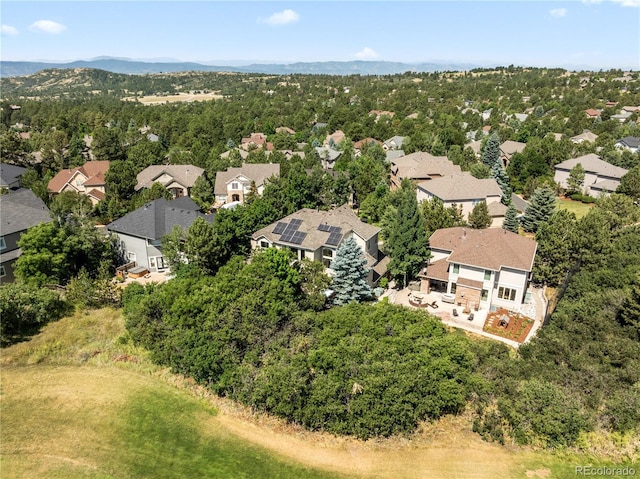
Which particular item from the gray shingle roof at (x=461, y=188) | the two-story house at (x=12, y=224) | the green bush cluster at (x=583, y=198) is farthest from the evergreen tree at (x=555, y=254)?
the two-story house at (x=12, y=224)

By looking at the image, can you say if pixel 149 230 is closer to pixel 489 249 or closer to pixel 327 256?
pixel 327 256

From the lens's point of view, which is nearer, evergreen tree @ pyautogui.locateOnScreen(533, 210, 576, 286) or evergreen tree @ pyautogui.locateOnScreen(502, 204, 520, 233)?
evergreen tree @ pyautogui.locateOnScreen(533, 210, 576, 286)

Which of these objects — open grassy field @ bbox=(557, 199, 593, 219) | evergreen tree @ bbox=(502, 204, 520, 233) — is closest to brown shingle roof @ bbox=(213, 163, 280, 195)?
evergreen tree @ bbox=(502, 204, 520, 233)

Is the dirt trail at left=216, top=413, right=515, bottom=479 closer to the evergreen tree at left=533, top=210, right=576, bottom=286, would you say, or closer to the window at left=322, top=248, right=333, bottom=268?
the window at left=322, top=248, right=333, bottom=268

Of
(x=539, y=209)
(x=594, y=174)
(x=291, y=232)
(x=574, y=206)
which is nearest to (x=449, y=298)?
(x=291, y=232)

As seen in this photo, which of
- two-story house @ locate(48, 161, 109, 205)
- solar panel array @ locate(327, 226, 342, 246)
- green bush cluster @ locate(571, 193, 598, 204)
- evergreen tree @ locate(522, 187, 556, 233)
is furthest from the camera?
two-story house @ locate(48, 161, 109, 205)

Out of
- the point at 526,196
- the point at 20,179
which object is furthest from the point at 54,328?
the point at 526,196
